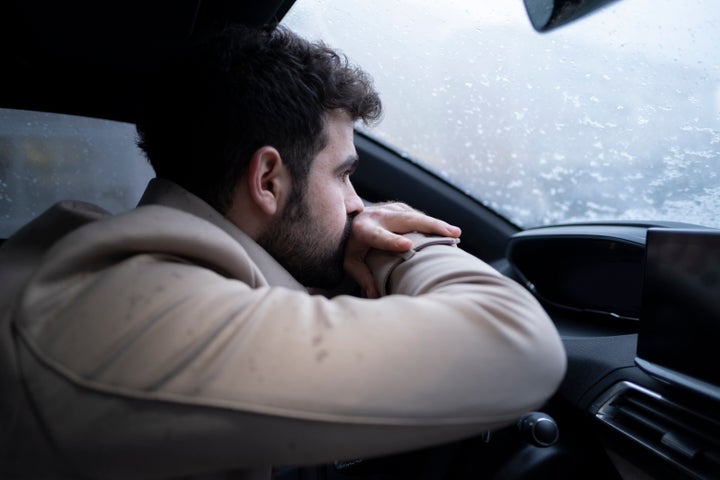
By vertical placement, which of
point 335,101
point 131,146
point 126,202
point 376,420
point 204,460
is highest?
point 335,101

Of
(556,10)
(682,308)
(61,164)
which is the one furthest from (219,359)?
(61,164)

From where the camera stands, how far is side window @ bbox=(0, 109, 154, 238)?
2096 millimetres

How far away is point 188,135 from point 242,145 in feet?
0.50

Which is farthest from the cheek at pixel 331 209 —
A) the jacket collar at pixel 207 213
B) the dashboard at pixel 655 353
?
the dashboard at pixel 655 353

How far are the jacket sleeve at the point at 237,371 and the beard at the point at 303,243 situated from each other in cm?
57

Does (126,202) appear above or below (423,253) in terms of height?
below

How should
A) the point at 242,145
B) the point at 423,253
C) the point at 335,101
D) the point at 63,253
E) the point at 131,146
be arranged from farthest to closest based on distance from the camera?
the point at 131,146 < the point at 335,101 < the point at 242,145 < the point at 423,253 < the point at 63,253

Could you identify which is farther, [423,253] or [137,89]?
[137,89]

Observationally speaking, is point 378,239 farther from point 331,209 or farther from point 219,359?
point 219,359

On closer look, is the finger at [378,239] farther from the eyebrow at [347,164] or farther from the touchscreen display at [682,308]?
the touchscreen display at [682,308]

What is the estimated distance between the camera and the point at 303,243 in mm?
1387

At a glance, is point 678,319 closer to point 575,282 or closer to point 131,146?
point 575,282

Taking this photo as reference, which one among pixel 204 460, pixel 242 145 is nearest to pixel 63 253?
pixel 204 460

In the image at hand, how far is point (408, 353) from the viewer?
28.8 inches
